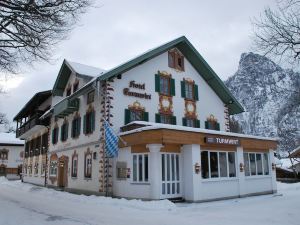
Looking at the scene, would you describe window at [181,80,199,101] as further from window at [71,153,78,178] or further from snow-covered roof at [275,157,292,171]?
snow-covered roof at [275,157,292,171]

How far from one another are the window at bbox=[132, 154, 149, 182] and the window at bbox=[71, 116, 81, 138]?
744 centimetres

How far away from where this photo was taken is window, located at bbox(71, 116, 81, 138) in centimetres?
2402

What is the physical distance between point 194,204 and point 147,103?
26.7ft

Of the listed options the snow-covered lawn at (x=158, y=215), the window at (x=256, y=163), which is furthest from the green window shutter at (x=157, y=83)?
the snow-covered lawn at (x=158, y=215)

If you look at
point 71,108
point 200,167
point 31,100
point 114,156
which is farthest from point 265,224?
point 31,100

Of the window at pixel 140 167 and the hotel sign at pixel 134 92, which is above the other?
the hotel sign at pixel 134 92

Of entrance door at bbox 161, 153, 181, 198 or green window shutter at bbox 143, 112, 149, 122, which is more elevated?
green window shutter at bbox 143, 112, 149, 122

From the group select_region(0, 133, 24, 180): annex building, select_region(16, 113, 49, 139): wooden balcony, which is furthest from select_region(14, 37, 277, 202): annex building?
select_region(0, 133, 24, 180): annex building

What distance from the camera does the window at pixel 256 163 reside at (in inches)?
834

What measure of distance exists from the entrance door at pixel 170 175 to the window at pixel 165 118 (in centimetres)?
477

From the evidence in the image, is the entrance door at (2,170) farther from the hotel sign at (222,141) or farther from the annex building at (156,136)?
the hotel sign at (222,141)

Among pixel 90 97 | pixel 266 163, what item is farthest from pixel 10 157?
pixel 266 163

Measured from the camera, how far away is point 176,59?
24.6 meters

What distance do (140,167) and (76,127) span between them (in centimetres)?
860
